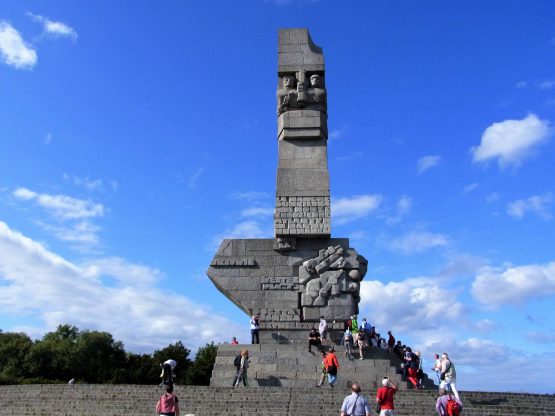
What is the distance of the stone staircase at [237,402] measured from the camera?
13.7 m

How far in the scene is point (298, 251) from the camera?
832 inches

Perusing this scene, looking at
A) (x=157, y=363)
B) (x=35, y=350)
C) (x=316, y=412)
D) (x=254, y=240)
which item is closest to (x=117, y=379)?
(x=157, y=363)

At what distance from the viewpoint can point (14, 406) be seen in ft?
50.6

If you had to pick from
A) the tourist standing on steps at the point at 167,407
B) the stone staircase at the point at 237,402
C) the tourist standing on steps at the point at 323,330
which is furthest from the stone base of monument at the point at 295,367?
the tourist standing on steps at the point at 167,407

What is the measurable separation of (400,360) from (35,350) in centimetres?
3222

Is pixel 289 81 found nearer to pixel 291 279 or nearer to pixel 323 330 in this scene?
pixel 291 279

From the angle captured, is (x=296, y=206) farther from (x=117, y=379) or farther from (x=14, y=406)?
(x=117, y=379)

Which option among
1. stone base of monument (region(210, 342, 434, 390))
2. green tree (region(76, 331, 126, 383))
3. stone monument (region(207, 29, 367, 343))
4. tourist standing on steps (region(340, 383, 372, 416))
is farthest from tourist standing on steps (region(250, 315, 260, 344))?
green tree (region(76, 331, 126, 383))

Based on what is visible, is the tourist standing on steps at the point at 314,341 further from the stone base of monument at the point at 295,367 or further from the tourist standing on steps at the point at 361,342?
the tourist standing on steps at the point at 361,342

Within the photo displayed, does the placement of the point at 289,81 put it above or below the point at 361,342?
above

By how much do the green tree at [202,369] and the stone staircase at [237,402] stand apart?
25.1m

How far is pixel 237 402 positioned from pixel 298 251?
7940 mm

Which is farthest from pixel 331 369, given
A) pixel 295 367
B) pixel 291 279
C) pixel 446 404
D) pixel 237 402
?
pixel 291 279

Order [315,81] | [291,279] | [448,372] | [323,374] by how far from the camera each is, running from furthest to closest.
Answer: [315,81] → [291,279] → [323,374] → [448,372]
